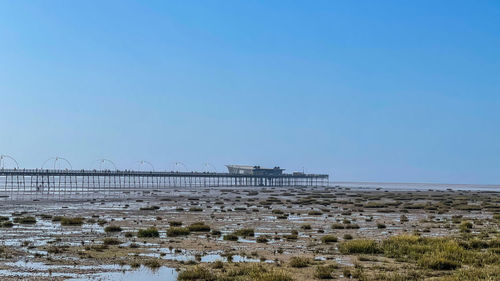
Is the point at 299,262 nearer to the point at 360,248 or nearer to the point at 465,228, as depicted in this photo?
the point at 360,248

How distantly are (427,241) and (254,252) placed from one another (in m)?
9.07

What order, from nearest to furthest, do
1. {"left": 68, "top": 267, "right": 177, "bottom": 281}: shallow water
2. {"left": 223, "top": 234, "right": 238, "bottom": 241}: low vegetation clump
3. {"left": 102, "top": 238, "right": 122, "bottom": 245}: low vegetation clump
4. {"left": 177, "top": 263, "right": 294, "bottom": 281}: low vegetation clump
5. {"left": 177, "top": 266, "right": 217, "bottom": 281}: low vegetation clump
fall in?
1. {"left": 177, "top": 263, "right": 294, "bottom": 281}: low vegetation clump
2. {"left": 177, "top": 266, "right": 217, "bottom": 281}: low vegetation clump
3. {"left": 68, "top": 267, "right": 177, "bottom": 281}: shallow water
4. {"left": 102, "top": 238, "right": 122, "bottom": 245}: low vegetation clump
5. {"left": 223, "top": 234, "right": 238, "bottom": 241}: low vegetation clump

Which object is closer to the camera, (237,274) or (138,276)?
(237,274)

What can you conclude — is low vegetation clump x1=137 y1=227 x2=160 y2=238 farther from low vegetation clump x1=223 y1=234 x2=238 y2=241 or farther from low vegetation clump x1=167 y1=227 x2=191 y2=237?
low vegetation clump x1=223 y1=234 x2=238 y2=241

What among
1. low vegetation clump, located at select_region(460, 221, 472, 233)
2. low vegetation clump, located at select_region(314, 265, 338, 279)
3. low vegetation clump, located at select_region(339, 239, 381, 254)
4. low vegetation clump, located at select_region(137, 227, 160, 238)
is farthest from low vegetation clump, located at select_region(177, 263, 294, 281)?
low vegetation clump, located at select_region(460, 221, 472, 233)

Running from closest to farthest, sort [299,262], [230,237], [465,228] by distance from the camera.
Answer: [299,262] → [230,237] → [465,228]

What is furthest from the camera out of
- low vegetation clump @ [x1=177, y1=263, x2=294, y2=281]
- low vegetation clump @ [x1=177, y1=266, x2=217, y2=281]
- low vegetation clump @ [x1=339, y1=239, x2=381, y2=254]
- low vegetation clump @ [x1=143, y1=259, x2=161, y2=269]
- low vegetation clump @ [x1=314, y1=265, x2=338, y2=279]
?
low vegetation clump @ [x1=339, y1=239, x2=381, y2=254]

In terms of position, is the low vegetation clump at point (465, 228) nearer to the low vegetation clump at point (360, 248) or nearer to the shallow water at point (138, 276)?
the low vegetation clump at point (360, 248)

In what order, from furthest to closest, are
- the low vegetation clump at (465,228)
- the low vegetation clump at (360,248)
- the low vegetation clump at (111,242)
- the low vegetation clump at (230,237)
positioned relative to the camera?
the low vegetation clump at (465,228) < the low vegetation clump at (230,237) < the low vegetation clump at (111,242) < the low vegetation clump at (360,248)

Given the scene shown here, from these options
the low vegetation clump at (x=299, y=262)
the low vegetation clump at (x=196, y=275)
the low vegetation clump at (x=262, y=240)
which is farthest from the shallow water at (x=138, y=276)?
the low vegetation clump at (x=262, y=240)

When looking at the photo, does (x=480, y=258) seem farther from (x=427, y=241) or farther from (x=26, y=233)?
(x=26, y=233)

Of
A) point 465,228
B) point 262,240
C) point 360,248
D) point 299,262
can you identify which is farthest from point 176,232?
point 465,228

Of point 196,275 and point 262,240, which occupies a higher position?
point 196,275

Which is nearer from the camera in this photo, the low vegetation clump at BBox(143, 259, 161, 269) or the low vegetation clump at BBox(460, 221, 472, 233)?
the low vegetation clump at BBox(143, 259, 161, 269)
